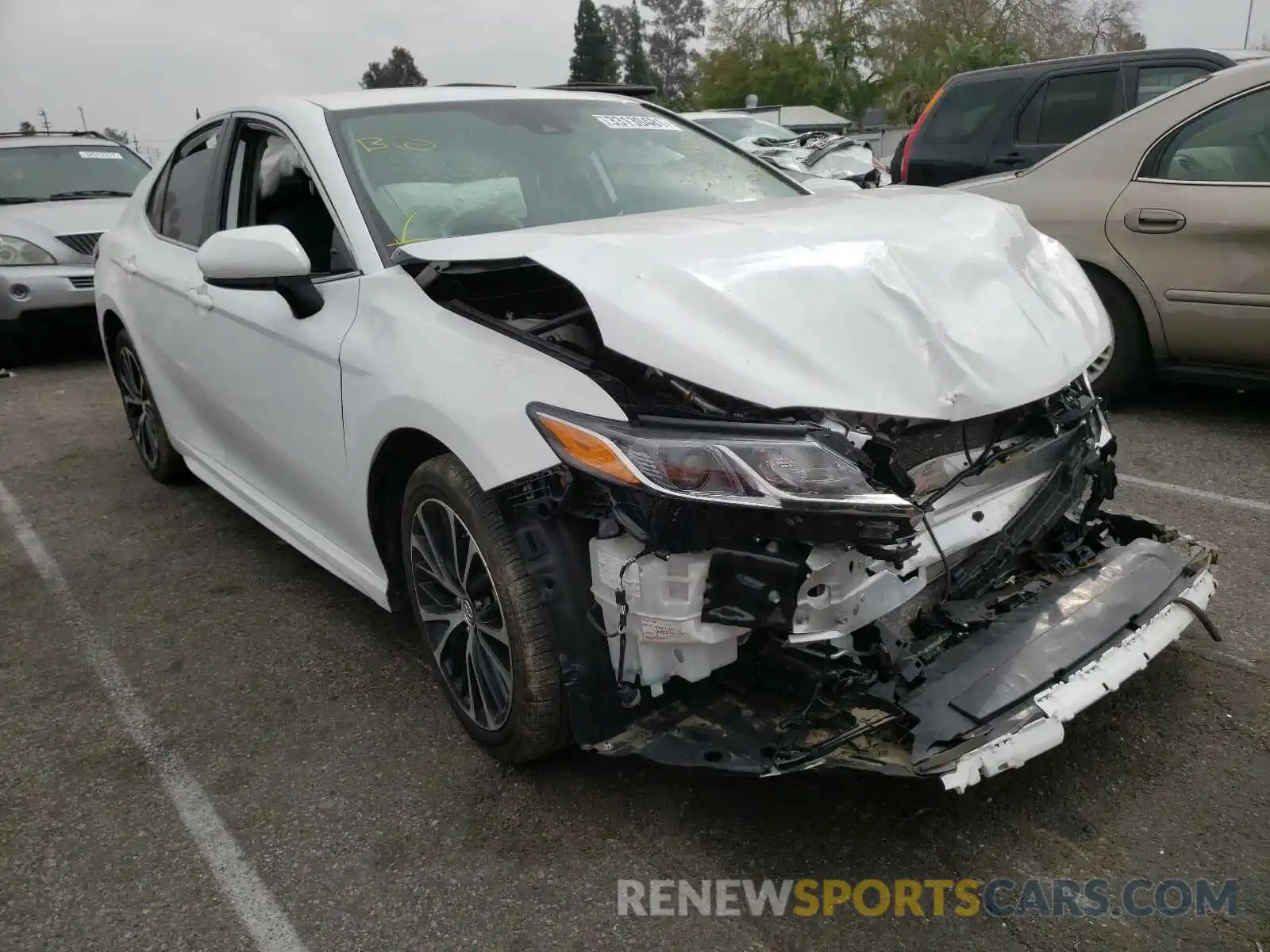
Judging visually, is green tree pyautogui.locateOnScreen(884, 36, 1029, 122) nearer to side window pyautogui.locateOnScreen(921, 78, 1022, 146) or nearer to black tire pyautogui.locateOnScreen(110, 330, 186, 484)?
side window pyautogui.locateOnScreen(921, 78, 1022, 146)

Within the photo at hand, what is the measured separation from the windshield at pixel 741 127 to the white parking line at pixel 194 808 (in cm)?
1169

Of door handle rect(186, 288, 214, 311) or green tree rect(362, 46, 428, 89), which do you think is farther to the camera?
green tree rect(362, 46, 428, 89)

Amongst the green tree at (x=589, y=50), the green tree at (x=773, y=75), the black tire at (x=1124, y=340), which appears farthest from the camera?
the green tree at (x=589, y=50)

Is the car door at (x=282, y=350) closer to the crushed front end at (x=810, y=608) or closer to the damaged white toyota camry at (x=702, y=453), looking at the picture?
the damaged white toyota camry at (x=702, y=453)

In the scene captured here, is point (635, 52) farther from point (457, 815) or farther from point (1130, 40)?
point (457, 815)

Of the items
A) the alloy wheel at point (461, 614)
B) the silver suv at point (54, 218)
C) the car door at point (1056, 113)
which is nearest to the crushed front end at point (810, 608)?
the alloy wheel at point (461, 614)

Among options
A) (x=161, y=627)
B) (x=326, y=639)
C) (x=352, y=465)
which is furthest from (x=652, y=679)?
(x=161, y=627)

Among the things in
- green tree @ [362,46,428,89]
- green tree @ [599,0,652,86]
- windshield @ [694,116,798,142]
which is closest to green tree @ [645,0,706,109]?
green tree @ [599,0,652,86]

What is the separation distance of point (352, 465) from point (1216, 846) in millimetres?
2317

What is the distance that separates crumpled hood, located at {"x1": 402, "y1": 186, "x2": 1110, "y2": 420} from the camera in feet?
6.75

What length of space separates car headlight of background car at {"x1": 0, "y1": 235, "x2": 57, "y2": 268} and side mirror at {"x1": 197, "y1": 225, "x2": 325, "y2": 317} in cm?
646

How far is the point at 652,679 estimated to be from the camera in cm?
211

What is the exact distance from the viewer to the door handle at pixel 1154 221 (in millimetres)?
4652

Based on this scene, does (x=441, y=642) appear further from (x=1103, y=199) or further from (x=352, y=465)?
(x=1103, y=199)
